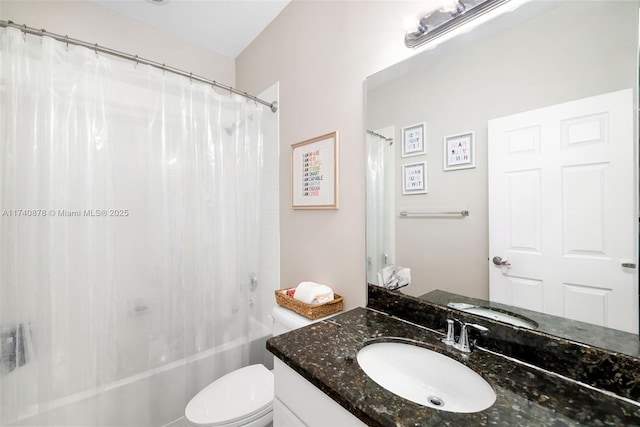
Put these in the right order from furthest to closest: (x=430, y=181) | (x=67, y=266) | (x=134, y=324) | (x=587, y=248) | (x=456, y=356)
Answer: (x=134, y=324) → (x=67, y=266) → (x=430, y=181) → (x=456, y=356) → (x=587, y=248)

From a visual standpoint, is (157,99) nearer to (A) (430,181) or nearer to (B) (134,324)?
(B) (134,324)

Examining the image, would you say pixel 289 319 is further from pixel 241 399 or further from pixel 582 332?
pixel 582 332

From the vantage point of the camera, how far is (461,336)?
833 millimetres

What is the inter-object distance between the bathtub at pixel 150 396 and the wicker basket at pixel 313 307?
2.02 ft

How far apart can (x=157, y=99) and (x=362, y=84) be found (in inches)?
43.6

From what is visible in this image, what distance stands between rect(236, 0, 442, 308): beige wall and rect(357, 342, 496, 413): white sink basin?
377 millimetres

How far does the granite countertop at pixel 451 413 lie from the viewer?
538 millimetres

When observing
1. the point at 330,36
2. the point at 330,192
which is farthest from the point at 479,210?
the point at 330,36

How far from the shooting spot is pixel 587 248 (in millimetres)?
670

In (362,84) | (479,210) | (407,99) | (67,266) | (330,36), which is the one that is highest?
(330,36)

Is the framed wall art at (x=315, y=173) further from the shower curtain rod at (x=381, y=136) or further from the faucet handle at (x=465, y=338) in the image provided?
the faucet handle at (x=465, y=338)

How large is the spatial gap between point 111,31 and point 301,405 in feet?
7.98

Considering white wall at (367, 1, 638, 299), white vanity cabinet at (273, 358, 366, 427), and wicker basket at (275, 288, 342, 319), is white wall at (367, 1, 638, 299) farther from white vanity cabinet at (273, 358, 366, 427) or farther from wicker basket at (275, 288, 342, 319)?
white vanity cabinet at (273, 358, 366, 427)

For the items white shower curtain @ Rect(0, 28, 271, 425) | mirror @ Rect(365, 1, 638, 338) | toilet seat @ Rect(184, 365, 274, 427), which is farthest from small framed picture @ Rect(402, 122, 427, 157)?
toilet seat @ Rect(184, 365, 274, 427)
